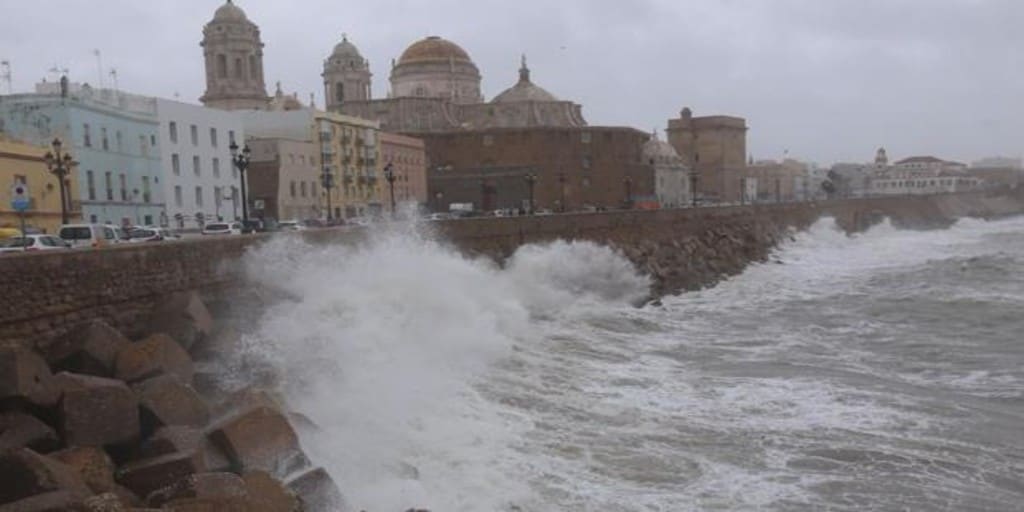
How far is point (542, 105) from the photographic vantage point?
6794 cm

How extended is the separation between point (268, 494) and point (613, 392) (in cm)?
717

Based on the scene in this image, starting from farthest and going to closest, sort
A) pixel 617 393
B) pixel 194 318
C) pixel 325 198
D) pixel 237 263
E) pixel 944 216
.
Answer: pixel 944 216 → pixel 325 198 → pixel 237 263 → pixel 617 393 → pixel 194 318

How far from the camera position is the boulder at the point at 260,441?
7.91 meters

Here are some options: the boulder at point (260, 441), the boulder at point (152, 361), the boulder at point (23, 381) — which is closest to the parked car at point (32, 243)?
the boulder at point (152, 361)

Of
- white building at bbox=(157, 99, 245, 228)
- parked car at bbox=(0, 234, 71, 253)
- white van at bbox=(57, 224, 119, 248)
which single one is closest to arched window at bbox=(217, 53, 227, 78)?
white building at bbox=(157, 99, 245, 228)

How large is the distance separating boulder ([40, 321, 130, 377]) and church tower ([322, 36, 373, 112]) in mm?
59899

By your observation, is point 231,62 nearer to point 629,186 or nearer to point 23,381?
point 629,186

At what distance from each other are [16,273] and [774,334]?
1476 cm

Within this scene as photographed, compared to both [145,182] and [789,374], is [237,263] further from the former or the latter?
[145,182]

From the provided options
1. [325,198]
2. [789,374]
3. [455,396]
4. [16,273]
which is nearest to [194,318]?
[16,273]

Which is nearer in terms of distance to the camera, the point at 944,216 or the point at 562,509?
the point at 562,509

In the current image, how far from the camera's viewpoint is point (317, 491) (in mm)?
7754

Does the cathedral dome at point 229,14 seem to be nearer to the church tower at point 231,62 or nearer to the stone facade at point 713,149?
the church tower at point 231,62

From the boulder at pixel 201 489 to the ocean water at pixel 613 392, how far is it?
162 cm
